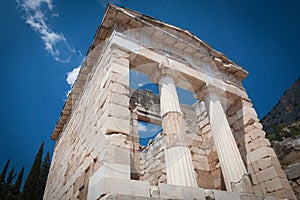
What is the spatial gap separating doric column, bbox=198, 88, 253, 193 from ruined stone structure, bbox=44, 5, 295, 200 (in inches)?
0.9

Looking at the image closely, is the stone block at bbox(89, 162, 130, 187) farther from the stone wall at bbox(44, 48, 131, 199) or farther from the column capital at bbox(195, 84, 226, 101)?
the column capital at bbox(195, 84, 226, 101)

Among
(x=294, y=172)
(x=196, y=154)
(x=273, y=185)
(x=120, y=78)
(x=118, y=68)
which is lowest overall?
(x=273, y=185)

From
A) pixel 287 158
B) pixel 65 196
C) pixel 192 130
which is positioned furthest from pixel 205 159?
pixel 287 158

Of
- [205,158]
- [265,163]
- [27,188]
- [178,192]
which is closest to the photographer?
[178,192]

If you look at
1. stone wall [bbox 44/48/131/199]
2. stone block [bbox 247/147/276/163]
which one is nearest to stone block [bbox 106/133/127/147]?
stone wall [bbox 44/48/131/199]

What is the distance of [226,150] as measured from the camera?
5016 mm

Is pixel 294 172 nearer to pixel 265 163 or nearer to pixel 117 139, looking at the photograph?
pixel 265 163

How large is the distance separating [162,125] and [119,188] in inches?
90.9

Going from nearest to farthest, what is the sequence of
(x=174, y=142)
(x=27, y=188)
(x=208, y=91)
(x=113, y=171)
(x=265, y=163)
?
(x=113, y=171) → (x=174, y=142) → (x=265, y=163) → (x=208, y=91) → (x=27, y=188)

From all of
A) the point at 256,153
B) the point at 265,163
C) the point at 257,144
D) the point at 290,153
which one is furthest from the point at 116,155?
the point at 290,153

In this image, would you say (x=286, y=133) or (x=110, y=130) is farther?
(x=286, y=133)

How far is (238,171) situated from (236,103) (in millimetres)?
3163

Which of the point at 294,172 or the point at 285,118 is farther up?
the point at 285,118

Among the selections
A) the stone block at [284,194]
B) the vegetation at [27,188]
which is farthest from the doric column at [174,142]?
the vegetation at [27,188]
